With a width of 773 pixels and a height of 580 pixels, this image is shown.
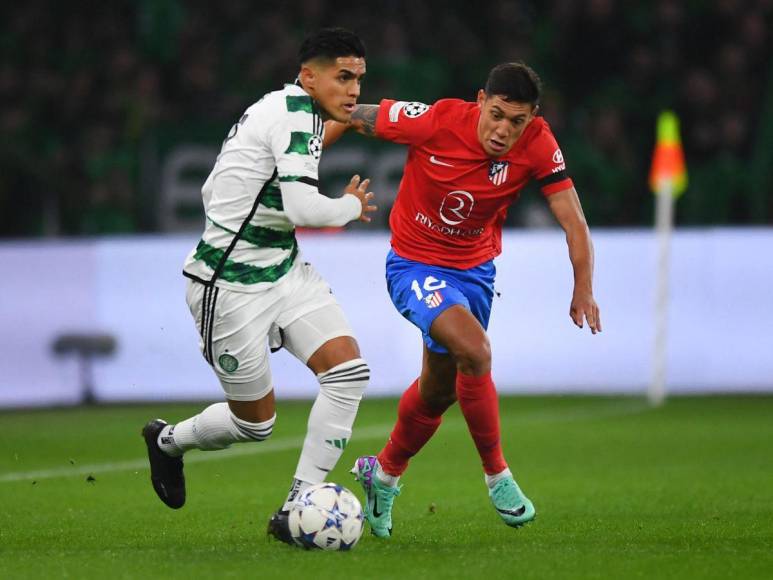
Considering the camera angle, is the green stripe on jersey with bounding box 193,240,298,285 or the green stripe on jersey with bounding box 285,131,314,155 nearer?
the green stripe on jersey with bounding box 285,131,314,155

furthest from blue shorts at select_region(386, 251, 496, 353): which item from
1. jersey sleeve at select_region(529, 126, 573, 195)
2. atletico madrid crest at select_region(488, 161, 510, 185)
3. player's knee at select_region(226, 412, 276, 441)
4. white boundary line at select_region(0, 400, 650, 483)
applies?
white boundary line at select_region(0, 400, 650, 483)

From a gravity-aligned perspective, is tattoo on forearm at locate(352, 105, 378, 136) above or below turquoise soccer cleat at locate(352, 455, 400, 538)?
above

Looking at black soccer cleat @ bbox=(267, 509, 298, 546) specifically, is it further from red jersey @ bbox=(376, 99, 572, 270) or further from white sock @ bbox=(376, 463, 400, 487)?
red jersey @ bbox=(376, 99, 572, 270)

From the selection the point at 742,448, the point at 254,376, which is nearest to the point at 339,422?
the point at 254,376

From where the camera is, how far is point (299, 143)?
559 cm

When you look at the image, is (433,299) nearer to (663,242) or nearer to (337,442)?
(337,442)

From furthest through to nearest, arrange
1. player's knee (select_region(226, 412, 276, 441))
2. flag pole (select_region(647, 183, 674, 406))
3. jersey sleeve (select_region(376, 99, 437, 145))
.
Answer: flag pole (select_region(647, 183, 674, 406)) → jersey sleeve (select_region(376, 99, 437, 145)) → player's knee (select_region(226, 412, 276, 441))

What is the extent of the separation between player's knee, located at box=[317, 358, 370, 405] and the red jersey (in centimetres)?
98

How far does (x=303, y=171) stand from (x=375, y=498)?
5.21ft

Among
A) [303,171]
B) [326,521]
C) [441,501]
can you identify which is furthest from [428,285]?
[441,501]

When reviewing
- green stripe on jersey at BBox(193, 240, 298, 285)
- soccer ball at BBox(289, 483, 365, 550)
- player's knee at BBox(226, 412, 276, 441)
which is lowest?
soccer ball at BBox(289, 483, 365, 550)

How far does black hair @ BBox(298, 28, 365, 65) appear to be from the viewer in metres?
5.79

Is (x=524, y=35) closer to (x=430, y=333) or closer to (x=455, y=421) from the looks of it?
(x=455, y=421)

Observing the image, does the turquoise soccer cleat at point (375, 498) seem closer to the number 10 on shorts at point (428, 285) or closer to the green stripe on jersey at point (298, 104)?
the number 10 on shorts at point (428, 285)
